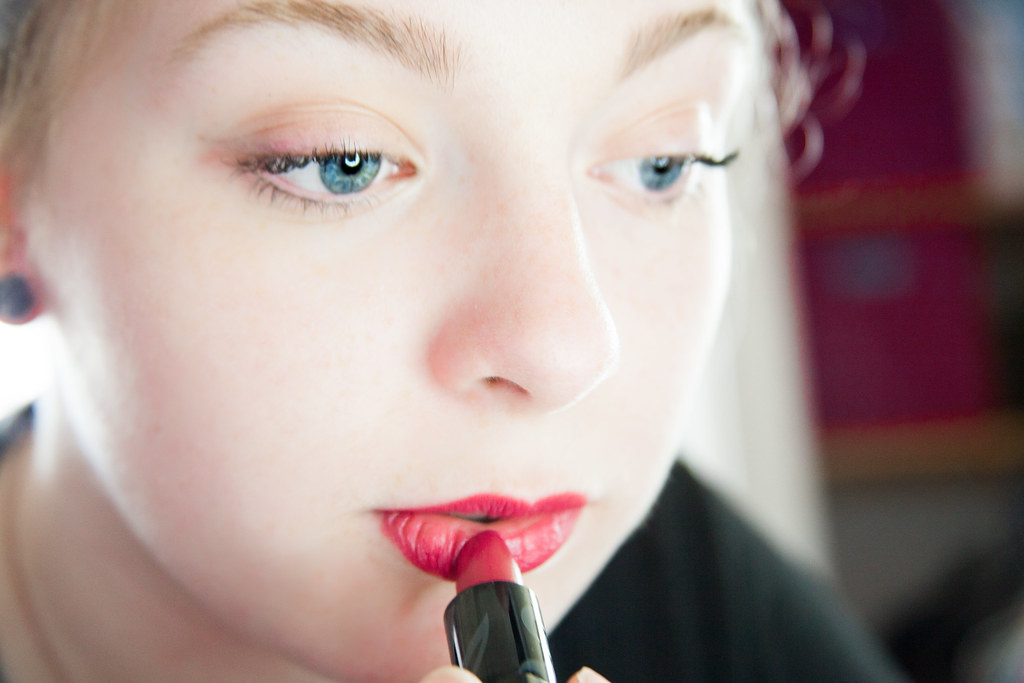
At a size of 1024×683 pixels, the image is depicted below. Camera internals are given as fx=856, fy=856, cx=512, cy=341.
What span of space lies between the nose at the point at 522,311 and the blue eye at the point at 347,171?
0.05 metres

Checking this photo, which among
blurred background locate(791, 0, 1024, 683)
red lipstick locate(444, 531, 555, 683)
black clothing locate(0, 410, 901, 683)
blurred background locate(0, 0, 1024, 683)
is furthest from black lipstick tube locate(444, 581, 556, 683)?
blurred background locate(791, 0, 1024, 683)

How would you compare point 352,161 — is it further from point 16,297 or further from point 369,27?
point 16,297

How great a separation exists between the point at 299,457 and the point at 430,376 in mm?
58

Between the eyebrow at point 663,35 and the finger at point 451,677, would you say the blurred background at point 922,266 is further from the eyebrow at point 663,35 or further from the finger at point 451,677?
the finger at point 451,677

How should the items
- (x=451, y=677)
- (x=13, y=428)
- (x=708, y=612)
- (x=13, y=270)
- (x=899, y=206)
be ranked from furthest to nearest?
(x=899, y=206) → (x=708, y=612) → (x=13, y=428) → (x=13, y=270) → (x=451, y=677)

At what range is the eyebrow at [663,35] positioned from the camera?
33 cm

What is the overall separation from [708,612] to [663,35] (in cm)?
44

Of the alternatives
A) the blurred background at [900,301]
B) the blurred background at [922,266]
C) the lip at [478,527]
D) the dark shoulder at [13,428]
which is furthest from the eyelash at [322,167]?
the blurred background at [922,266]

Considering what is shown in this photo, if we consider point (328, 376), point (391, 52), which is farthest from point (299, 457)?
point (391, 52)

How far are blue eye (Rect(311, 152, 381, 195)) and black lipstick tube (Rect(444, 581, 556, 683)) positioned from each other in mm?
160

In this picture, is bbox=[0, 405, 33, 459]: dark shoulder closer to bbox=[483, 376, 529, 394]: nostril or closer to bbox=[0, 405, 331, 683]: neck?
bbox=[0, 405, 331, 683]: neck

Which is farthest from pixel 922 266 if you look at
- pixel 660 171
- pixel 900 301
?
pixel 660 171

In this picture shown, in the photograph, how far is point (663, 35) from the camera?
0.34 m

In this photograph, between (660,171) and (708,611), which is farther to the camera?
(708,611)
